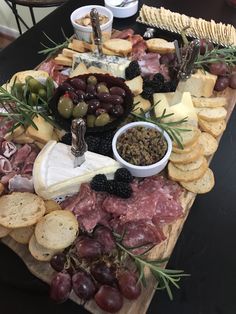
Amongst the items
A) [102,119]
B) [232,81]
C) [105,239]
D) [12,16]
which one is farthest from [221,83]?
[12,16]

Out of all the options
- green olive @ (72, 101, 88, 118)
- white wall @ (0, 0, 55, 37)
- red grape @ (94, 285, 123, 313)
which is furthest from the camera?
white wall @ (0, 0, 55, 37)

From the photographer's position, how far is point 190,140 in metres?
1.07

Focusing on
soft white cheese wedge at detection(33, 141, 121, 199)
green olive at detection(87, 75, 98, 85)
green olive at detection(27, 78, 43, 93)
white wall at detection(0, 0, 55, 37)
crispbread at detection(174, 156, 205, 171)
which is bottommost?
white wall at detection(0, 0, 55, 37)

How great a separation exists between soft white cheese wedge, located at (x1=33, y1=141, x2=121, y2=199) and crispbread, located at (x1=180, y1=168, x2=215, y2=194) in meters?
0.22

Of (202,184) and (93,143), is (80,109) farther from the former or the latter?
(202,184)

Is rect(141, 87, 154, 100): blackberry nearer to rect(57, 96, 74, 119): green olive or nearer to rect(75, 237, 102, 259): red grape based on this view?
rect(57, 96, 74, 119): green olive

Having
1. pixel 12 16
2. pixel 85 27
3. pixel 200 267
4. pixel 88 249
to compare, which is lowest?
pixel 12 16

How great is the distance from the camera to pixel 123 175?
983 millimetres

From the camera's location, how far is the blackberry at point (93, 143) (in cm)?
105

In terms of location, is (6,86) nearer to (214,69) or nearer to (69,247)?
(69,247)

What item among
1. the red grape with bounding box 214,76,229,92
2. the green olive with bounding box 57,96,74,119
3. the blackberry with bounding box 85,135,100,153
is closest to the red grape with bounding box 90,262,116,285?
the blackberry with bounding box 85,135,100,153

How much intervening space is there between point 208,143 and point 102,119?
35 cm

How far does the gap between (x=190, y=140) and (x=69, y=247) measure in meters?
0.47

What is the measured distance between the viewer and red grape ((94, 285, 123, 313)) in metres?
0.82
